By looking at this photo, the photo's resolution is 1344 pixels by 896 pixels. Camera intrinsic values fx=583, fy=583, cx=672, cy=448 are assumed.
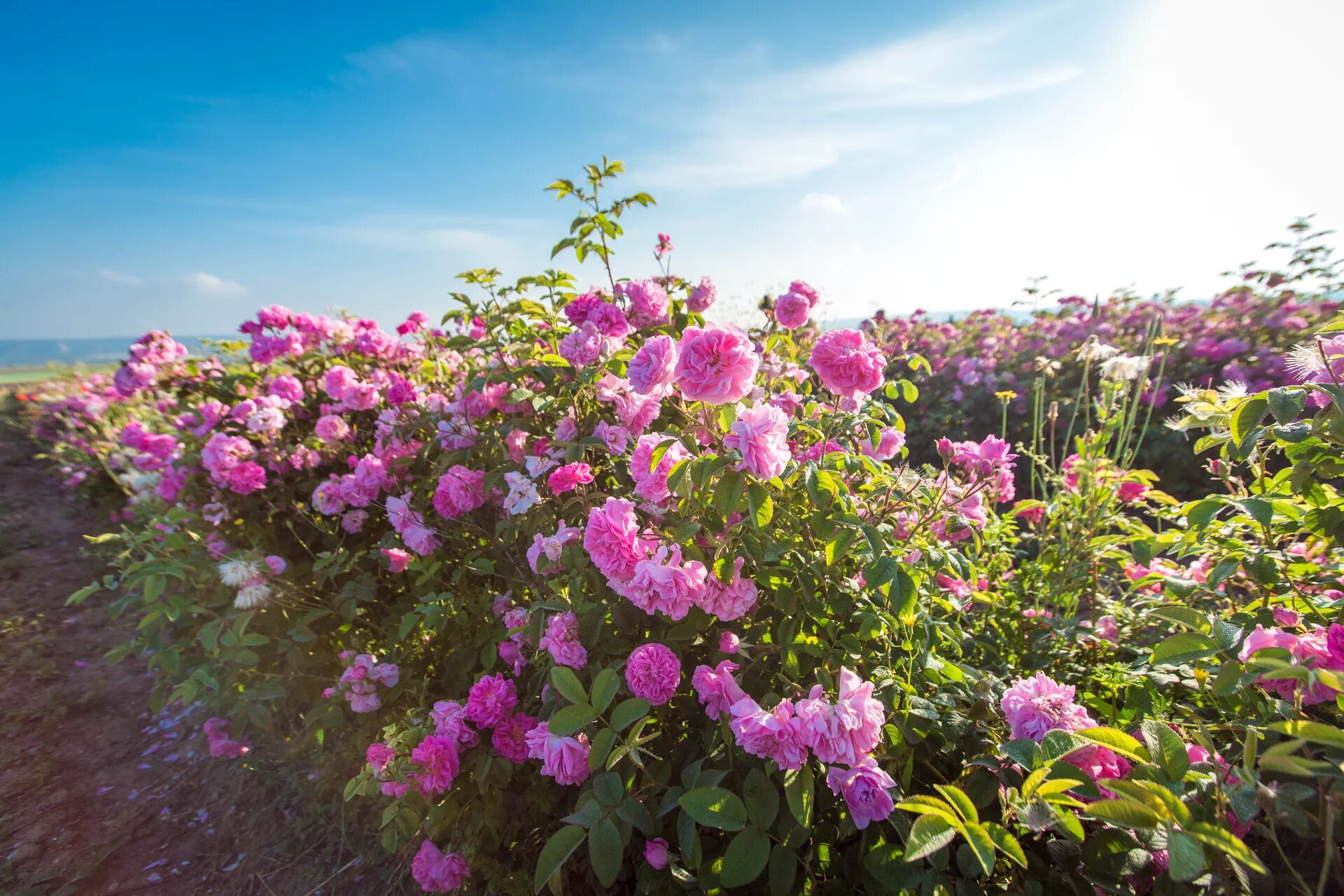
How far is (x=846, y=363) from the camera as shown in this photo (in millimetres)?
1169

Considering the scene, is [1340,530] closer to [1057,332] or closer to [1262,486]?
[1262,486]

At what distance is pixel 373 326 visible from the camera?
261 cm

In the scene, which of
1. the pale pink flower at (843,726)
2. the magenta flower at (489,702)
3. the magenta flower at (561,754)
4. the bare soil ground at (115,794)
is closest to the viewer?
the pale pink flower at (843,726)

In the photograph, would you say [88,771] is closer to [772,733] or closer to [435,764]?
[435,764]

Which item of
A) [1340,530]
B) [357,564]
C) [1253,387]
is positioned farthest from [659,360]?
[1253,387]

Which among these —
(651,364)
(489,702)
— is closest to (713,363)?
(651,364)

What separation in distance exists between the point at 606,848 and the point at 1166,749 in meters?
0.88

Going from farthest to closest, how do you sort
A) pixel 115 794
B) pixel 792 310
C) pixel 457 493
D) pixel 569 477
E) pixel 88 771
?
pixel 88 771 → pixel 115 794 → pixel 457 493 → pixel 792 310 → pixel 569 477

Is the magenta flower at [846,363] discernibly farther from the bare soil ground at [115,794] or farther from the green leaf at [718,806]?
the bare soil ground at [115,794]

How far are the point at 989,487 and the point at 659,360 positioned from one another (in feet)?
4.02

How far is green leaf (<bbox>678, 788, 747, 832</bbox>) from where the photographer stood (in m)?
0.97

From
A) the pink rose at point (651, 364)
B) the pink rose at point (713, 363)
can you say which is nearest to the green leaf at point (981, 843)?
the pink rose at point (713, 363)

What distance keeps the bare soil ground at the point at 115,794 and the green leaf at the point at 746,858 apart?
1516 mm

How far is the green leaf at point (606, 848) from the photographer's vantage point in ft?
3.17
